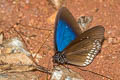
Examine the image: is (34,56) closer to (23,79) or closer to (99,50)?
(23,79)

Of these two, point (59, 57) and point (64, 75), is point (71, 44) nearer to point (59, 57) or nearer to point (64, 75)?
point (59, 57)

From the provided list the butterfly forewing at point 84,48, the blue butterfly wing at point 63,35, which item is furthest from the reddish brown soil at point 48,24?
the blue butterfly wing at point 63,35

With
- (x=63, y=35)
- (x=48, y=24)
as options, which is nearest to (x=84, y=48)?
(x=63, y=35)

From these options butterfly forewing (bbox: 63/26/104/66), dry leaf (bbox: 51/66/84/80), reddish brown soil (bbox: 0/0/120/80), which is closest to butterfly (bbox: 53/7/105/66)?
butterfly forewing (bbox: 63/26/104/66)

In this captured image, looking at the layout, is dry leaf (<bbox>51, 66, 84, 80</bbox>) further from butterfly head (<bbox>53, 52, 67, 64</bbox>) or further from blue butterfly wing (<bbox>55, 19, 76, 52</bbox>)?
blue butterfly wing (<bbox>55, 19, 76, 52</bbox>)

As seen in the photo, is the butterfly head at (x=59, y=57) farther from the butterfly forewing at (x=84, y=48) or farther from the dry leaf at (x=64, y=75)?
the dry leaf at (x=64, y=75)

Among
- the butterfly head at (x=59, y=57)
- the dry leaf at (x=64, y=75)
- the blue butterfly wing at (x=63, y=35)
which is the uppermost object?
the blue butterfly wing at (x=63, y=35)

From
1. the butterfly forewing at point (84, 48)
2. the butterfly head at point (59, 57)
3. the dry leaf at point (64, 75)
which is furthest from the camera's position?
the butterfly head at point (59, 57)
